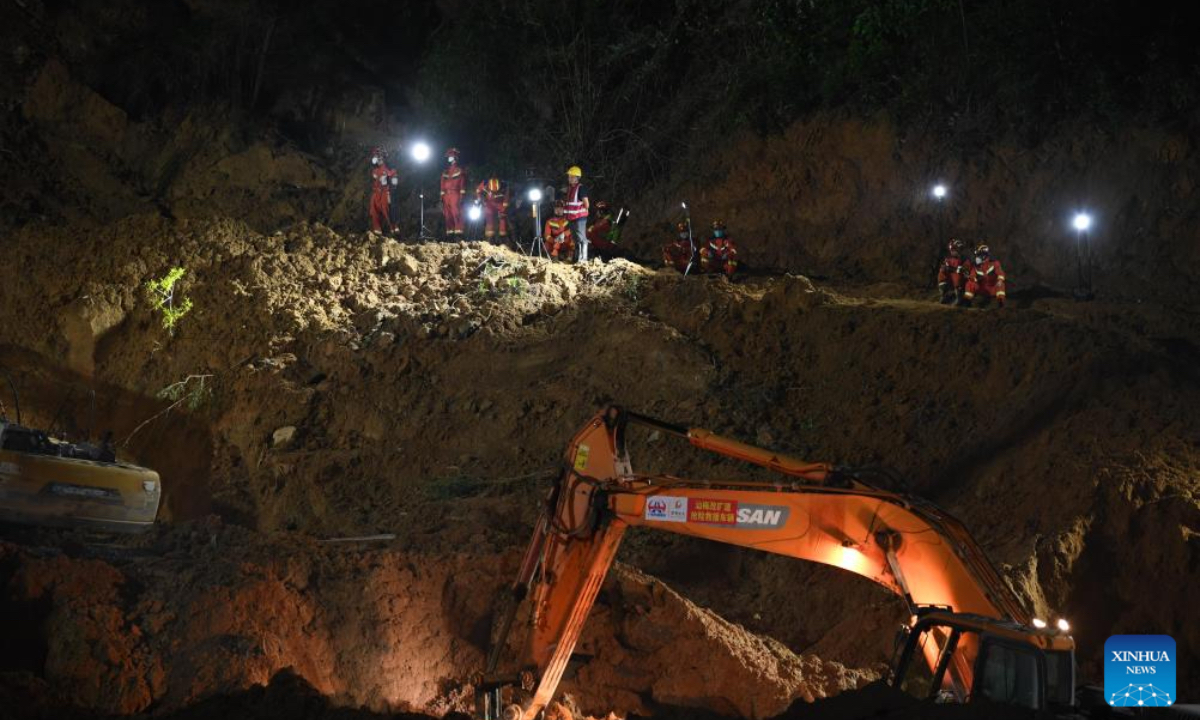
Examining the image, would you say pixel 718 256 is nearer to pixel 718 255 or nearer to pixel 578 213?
pixel 718 255

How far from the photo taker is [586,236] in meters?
18.7

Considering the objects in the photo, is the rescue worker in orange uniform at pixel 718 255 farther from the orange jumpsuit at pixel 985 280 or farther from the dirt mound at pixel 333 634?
the dirt mound at pixel 333 634

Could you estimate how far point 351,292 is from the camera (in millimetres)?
17109

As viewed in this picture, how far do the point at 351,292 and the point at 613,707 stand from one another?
912 cm

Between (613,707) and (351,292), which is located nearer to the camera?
(613,707)

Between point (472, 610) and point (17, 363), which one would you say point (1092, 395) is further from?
point (17, 363)

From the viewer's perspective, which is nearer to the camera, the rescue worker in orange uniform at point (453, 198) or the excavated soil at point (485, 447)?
the excavated soil at point (485, 447)

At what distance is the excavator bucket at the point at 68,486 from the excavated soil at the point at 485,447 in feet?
1.04

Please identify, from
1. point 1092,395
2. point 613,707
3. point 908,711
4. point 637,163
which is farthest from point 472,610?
point 637,163

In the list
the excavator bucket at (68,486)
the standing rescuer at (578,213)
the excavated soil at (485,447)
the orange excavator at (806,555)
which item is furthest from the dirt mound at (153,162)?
the orange excavator at (806,555)

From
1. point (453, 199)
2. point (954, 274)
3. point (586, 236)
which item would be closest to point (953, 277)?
point (954, 274)

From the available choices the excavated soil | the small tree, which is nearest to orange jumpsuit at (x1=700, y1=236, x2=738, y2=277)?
the excavated soil

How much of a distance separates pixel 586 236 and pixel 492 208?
6.77 ft

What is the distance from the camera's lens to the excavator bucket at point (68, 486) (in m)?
11.4
